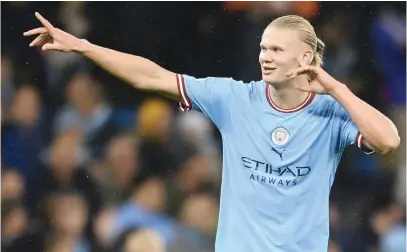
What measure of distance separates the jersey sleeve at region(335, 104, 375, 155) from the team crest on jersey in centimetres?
23

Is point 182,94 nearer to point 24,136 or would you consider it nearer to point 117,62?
point 117,62

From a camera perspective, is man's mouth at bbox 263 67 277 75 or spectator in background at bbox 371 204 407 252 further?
spectator in background at bbox 371 204 407 252

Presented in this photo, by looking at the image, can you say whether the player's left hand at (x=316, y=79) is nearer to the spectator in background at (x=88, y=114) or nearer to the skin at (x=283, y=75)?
the skin at (x=283, y=75)

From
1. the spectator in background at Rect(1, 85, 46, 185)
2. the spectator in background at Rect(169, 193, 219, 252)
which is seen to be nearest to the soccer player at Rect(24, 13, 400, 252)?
the spectator in background at Rect(169, 193, 219, 252)

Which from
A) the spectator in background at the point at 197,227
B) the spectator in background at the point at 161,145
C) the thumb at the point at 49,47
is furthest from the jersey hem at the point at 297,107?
the spectator in background at the point at 161,145

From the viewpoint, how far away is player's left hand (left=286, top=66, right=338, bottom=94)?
3330 mm

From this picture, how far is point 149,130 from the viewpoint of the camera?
6984 mm

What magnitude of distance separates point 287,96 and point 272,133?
0.57ft

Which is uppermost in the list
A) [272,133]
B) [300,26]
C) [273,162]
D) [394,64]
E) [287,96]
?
[300,26]

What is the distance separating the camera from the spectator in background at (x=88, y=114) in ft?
22.9

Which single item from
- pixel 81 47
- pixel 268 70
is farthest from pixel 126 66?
pixel 268 70

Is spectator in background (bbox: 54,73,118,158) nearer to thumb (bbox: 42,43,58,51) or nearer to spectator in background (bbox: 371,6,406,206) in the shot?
spectator in background (bbox: 371,6,406,206)

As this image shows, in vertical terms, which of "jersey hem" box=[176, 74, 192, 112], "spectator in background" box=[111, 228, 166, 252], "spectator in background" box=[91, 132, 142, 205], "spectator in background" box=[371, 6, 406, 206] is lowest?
"spectator in background" box=[111, 228, 166, 252]

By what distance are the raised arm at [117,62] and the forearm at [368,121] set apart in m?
0.74
